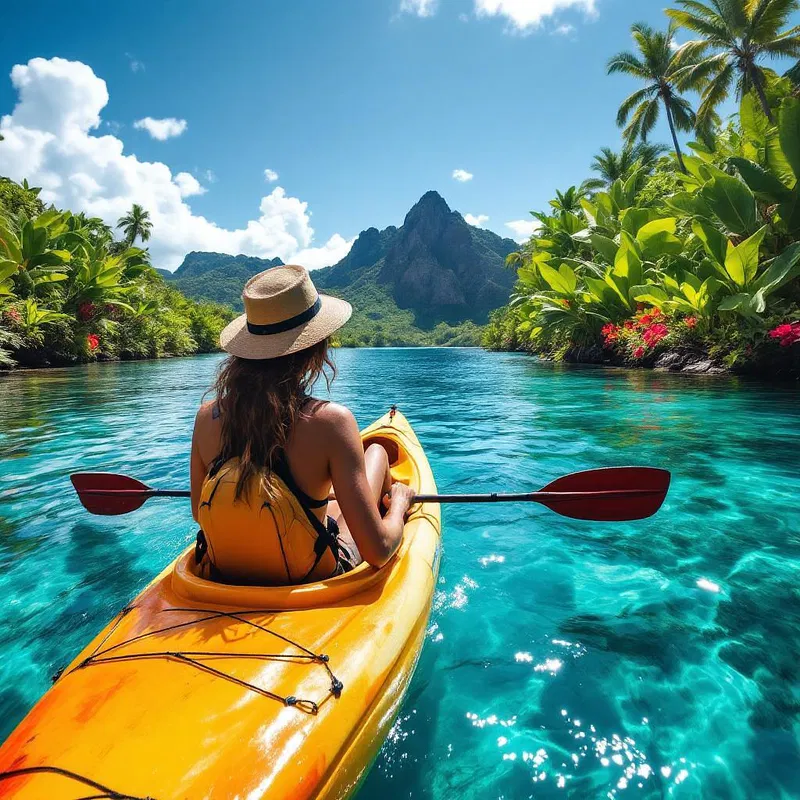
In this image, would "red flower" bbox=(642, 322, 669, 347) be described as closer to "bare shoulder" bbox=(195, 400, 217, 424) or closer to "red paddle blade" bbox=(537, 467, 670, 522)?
"red paddle blade" bbox=(537, 467, 670, 522)

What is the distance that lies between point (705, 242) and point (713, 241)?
0.50 ft

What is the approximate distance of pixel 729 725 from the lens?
1.84 meters

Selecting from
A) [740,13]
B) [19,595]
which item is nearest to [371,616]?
[19,595]

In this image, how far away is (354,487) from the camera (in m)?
1.72

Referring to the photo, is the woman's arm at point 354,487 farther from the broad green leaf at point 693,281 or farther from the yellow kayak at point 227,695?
the broad green leaf at point 693,281

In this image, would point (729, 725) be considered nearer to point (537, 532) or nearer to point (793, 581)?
point (793, 581)

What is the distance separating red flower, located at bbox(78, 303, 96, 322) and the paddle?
22007mm

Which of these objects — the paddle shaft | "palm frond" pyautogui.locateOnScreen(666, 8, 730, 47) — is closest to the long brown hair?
the paddle shaft

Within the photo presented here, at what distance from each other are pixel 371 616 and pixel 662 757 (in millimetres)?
1143

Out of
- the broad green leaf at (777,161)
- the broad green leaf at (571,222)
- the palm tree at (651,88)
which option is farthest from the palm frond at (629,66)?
the broad green leaf at (777,161)

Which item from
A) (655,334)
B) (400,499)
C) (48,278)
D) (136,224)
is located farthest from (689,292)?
(136,224)

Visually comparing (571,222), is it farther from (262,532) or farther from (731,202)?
(262,532)

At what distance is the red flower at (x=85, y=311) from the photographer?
21.1m

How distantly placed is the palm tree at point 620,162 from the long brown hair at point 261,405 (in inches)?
1312
